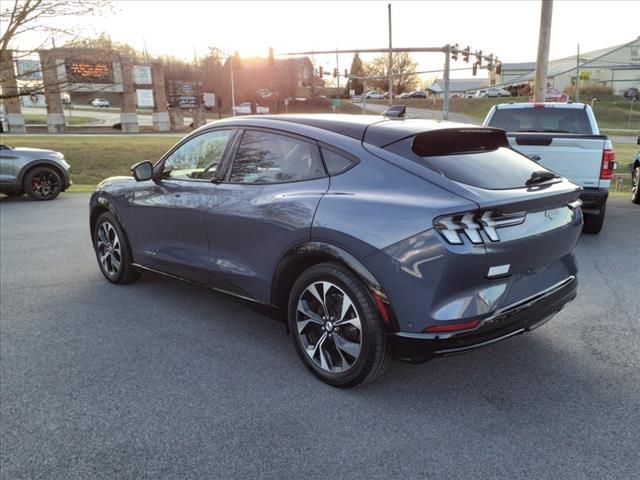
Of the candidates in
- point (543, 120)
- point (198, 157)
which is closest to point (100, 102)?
point (543, 120)

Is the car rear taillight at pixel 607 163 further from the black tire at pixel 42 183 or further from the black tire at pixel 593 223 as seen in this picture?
the black tire at pixel 42 183

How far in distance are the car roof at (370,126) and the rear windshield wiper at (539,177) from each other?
0.53 meters

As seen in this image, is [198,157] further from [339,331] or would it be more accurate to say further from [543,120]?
[543,120]

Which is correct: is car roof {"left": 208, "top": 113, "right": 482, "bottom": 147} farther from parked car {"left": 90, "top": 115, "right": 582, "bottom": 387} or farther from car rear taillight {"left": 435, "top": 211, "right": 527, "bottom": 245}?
car rear taillight {"left": 435, "top": 211, "right": 527, "bottom": 245}

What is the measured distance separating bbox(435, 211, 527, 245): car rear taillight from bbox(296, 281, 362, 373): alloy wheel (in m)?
0.75

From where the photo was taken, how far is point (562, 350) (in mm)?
3842

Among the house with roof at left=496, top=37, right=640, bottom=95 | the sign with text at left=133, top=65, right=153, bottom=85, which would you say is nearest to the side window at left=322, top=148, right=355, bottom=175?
the sign with text at left=133, top=65, right=153, bottom=85

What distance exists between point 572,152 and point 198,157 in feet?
16.8

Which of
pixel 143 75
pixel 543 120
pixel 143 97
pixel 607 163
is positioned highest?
pixel 143 75

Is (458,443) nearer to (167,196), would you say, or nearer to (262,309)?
(262,309)

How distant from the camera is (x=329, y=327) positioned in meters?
3.32

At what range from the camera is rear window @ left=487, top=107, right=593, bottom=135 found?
8.04 m

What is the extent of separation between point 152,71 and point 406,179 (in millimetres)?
55854

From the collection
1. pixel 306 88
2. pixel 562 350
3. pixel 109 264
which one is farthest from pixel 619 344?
pixel 306 88
